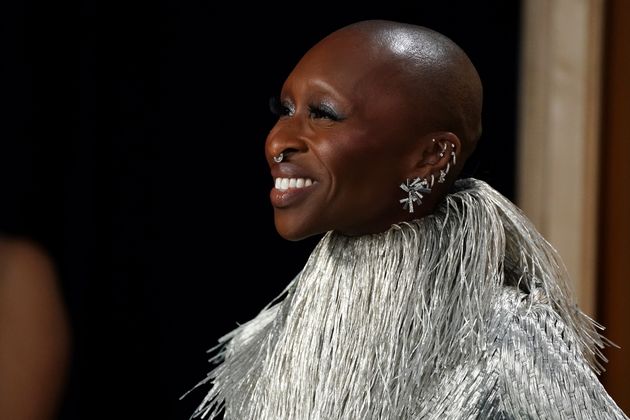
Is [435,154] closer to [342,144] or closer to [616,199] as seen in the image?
[342,144]

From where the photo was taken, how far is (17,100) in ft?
5.08

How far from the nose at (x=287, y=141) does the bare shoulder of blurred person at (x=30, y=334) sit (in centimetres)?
49

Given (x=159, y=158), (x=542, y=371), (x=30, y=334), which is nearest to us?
(x=542, y=371)

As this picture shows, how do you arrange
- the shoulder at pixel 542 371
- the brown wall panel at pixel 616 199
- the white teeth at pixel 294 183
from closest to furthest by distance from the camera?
the shoulder at pixel 542 371
the white teeth at pixel 294 183
the brown wall panel at pixel 616 199

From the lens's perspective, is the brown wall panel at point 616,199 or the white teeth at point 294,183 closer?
the white teeth at point 294,183

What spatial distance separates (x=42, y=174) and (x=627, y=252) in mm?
939

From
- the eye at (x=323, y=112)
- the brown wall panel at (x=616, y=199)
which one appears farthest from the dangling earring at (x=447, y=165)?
the brown wall panel at (x=616, y=199)

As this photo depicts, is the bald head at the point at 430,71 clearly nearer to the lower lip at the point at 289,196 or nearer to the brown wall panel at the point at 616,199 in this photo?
the lower lip at the point at 289,196

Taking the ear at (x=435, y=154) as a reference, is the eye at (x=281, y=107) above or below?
above

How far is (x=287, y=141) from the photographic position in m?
1.17

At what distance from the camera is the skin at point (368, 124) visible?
1.15 metres

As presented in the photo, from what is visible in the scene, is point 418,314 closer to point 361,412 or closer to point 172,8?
point 361,412

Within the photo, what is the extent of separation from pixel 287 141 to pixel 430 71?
168mm

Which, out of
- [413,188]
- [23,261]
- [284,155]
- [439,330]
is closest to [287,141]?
[284,155]
